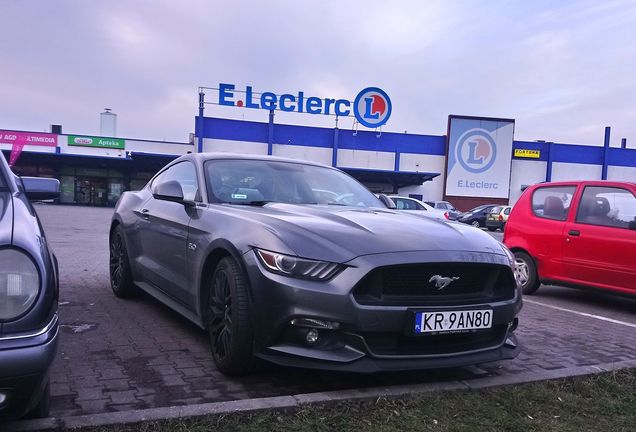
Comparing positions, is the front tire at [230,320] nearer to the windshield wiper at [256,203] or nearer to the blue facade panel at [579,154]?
the windshield wiper at [256,203]

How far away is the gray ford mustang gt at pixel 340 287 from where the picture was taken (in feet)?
9.58

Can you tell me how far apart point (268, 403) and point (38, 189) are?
1934 millimetres

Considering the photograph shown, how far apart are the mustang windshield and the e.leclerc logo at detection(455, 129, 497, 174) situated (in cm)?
3559

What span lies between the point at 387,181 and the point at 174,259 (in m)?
35.4

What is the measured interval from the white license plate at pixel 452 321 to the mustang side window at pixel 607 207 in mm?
3901

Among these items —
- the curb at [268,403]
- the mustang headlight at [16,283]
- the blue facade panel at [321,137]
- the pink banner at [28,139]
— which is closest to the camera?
the mustang headlight at [16,283]

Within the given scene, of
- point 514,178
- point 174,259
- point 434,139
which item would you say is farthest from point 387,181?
point 174,259

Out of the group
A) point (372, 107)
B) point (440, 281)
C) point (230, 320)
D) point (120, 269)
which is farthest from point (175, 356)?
point (372, 107)

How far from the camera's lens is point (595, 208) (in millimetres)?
6578

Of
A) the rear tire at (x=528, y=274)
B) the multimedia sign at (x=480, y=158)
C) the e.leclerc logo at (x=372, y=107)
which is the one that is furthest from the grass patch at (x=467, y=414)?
the multimedia sign at (x=480, y=158)

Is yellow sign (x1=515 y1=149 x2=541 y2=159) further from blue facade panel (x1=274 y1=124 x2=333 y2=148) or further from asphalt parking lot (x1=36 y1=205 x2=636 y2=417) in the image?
asphalt parking lot (x1=36 y1=205 x2=636 y2=417)

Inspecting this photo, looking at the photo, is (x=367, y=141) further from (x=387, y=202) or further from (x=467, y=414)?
(x=467, y=414)

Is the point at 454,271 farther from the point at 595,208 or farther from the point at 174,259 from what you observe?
the point at 595,208

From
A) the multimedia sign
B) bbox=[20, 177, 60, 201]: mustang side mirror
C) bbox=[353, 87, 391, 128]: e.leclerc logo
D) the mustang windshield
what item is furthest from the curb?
the multimedia sign
